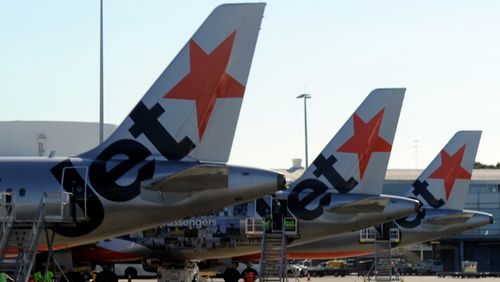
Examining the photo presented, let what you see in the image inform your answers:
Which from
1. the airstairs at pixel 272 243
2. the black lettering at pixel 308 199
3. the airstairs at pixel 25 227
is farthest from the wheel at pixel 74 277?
the airstairs at pixel 25 227

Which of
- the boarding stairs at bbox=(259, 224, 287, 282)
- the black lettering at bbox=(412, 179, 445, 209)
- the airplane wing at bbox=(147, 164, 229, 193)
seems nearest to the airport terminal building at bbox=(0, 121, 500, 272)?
the black lettering at bbox=(412, 179, 445, 209)

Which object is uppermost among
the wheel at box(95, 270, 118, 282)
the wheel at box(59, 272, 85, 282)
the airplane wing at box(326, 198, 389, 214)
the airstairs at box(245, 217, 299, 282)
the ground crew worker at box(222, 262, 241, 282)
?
the airplane wing at box(326, 198, 389, 214)

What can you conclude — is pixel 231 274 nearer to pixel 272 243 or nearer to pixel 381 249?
pixel 381 249

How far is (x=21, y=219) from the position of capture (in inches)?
1123

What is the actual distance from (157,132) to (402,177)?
249ft

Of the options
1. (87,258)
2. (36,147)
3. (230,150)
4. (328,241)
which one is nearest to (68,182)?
(230,150)

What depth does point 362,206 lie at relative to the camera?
42.1 m

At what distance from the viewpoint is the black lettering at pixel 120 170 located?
1117 inches

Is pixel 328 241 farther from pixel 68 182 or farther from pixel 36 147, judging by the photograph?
pixel 36 147

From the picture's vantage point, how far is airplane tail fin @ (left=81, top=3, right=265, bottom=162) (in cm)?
2986

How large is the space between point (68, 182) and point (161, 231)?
600 inches

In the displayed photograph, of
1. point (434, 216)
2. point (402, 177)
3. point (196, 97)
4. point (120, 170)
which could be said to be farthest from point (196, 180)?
point (402, 177)

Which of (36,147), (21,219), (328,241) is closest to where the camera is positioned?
(21,219)

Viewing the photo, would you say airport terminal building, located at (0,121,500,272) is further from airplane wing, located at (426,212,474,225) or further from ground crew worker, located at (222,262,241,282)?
airplane wing, located at (426,212,474,225)
